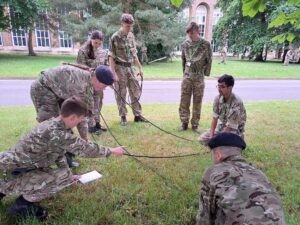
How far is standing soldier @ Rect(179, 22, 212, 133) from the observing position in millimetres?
5316

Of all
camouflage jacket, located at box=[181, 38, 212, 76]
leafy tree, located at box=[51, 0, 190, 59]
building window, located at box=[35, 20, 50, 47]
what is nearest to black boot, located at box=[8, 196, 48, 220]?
camouflage jacket, located at box=[181, 38, 212, 76]

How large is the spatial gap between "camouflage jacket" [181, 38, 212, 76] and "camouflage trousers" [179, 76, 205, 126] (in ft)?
0.46

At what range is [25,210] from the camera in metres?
2.70

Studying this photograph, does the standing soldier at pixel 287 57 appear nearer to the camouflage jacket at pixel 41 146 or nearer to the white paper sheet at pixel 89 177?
the white paper sheet at pixel 89 177

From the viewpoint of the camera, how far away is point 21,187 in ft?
8.82

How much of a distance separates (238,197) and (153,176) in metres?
2.09

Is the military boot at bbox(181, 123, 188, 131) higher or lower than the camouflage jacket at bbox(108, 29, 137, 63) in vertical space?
lower

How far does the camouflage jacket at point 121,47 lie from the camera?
569 cm

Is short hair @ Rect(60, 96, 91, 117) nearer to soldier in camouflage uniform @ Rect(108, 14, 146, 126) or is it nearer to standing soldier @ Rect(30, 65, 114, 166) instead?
standing soldier @ Rect(30, 65, 114, 166)

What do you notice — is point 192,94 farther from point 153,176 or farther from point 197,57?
point 153,176

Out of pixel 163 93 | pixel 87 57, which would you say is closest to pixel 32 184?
pixel 87 57

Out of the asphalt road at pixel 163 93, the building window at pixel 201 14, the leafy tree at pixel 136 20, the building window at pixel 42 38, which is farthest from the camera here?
the building window at pixel 201 14

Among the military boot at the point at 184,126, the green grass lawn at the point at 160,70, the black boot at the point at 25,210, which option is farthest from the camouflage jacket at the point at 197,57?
the green grass lawn at the point at 160,70

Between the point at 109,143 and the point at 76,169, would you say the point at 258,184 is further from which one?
the point at 109,143
